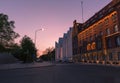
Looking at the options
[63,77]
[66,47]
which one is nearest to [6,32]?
[63,77]

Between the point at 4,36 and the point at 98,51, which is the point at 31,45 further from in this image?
the point at 4,36

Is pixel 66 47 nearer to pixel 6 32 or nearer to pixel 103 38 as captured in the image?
pixel 103 38

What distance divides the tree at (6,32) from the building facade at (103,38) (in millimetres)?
27660

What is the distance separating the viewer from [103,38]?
Answer: 54.8 metres

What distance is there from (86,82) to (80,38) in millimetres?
68146

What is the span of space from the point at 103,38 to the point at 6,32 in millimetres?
30333

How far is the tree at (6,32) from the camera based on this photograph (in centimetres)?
3994

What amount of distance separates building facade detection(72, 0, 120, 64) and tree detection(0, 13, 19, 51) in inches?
1089

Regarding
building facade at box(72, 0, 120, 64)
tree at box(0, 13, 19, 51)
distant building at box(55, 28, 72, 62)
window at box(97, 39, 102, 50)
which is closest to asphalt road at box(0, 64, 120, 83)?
tree at box(0, 13, 19, 51)

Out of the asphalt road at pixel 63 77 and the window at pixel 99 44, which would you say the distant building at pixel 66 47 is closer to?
the window at pixel 99 44

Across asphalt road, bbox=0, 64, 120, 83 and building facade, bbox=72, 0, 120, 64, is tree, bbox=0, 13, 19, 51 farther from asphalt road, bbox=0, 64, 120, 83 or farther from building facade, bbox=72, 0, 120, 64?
building facade, bbox=72, 0, 120, 64

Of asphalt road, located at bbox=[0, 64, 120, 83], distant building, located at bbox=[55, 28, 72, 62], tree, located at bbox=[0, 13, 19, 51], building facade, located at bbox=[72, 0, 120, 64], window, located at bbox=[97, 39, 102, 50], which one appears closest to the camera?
→ asphalt road, located at bbox=[0, 64, 120, 83]

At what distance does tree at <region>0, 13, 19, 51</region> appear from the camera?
3994 centimetres

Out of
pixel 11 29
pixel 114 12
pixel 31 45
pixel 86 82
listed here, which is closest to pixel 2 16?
pixel 11 29
